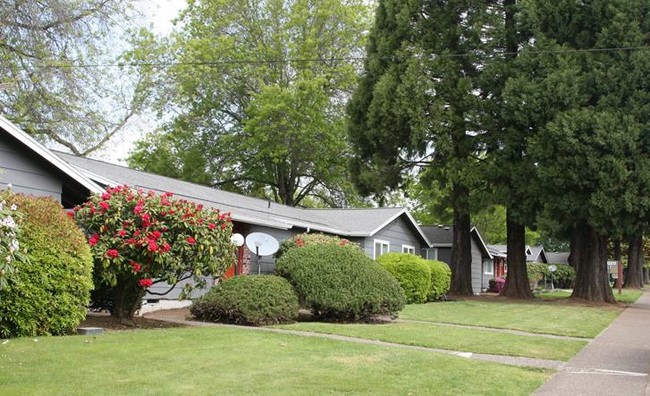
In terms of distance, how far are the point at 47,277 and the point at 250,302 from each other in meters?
4.32

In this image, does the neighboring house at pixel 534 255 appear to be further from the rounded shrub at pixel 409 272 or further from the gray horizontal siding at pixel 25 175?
the gray horizontal siding at pixel 25 175

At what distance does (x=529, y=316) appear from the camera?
63.8 feet

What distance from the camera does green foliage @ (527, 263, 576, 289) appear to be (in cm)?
4388

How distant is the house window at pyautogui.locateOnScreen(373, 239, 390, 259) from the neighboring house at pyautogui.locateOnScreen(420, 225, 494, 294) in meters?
6.22

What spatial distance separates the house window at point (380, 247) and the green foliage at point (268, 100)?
11865 millimetres

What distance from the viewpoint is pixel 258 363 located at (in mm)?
8781

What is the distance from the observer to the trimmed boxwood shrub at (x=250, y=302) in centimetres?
1345

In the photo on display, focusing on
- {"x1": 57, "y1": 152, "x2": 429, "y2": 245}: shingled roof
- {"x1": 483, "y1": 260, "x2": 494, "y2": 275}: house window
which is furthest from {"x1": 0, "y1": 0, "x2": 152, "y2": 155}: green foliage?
{"x1": 483, "y1": 260, "x2": 494, "y2": 275}: house window

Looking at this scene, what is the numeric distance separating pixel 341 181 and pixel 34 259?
3129 centimetres

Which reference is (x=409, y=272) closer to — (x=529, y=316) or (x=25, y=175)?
(x=529, y=316)

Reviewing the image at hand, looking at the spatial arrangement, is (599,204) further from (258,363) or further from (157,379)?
(157,379)

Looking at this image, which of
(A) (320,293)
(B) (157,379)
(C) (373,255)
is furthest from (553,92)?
(B) (157,379)

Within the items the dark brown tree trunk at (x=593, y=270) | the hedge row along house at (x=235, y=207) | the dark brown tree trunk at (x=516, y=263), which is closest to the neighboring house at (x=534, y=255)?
the hedge row along house at (x=235, y=207)

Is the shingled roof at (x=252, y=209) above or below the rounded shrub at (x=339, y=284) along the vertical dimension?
above
